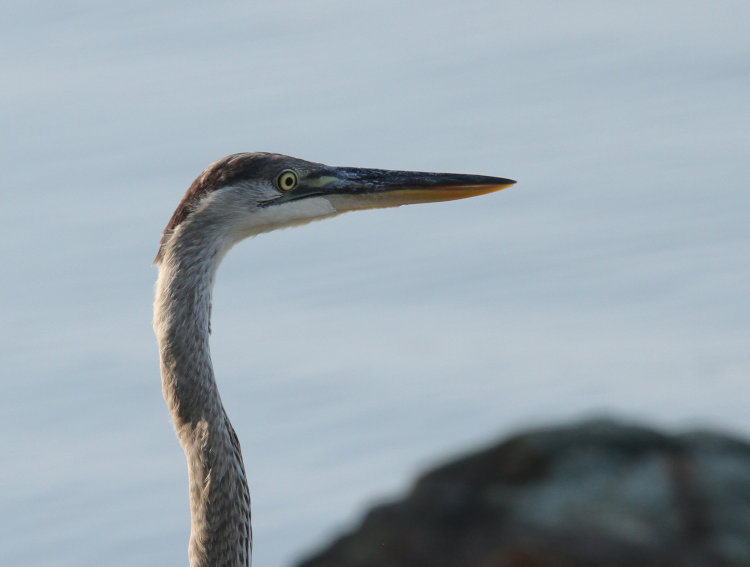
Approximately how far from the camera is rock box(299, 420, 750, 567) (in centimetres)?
206

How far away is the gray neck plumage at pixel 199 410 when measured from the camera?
4418 mm

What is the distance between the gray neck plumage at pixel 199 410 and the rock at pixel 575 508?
225 cm

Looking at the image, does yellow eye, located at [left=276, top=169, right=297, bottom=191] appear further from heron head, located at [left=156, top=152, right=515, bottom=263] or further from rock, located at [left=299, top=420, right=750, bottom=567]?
rock, located at [left=299, top=420, right=750, bottom=567]

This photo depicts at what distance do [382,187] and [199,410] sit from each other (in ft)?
3.45

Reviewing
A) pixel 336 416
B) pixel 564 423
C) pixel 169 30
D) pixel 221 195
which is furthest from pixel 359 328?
pixel 564 423

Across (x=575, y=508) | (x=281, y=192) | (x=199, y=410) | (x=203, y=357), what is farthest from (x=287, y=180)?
(x=575, y=508)

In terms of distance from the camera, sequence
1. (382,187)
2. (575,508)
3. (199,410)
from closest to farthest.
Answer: (575,508) < (199,410) < (382,187)

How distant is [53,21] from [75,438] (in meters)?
3.48

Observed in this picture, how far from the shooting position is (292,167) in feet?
15.8

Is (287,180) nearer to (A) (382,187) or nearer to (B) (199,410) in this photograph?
(A) (382,187)

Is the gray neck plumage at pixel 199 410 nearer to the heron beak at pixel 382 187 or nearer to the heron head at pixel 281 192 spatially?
the heron head at pixel 281 192

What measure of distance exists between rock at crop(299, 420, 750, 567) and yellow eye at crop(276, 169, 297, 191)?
8.78 ft

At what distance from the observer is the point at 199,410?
4430 mm

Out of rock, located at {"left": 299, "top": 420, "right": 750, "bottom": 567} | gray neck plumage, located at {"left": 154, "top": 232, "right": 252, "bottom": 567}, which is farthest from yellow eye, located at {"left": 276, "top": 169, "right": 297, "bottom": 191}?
rock, located at {"left": 299, "top": 420, "right": 750, "bottom": 567}
